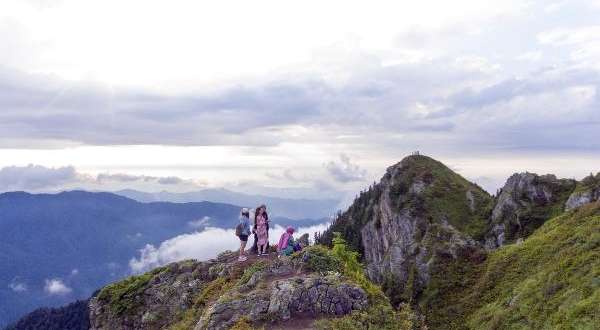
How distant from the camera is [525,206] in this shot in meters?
56.1

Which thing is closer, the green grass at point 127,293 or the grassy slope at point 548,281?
the grassy slope at point 548,281

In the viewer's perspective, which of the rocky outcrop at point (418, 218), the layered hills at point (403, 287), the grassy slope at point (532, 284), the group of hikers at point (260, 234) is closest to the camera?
the layered hills at point (403, 287)

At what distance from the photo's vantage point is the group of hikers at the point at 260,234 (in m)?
30.0

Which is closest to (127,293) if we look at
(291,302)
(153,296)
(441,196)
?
(153,296)

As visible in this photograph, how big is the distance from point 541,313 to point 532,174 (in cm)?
4330

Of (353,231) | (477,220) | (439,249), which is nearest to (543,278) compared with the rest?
(439,249)

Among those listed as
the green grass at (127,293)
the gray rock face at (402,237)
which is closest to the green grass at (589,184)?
the gray rock face at (402,237)

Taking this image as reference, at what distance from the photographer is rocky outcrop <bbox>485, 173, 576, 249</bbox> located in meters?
53.2

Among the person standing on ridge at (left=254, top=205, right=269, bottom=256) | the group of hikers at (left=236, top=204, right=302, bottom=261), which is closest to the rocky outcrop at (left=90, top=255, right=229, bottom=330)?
the group of hikers at (left=236, top=204, right=302, bottom=261)

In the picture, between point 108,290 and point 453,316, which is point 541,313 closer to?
point 453,316

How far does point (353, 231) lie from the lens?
426 feet

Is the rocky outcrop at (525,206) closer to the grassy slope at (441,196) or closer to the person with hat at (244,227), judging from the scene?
the grassy slope at (441,196)

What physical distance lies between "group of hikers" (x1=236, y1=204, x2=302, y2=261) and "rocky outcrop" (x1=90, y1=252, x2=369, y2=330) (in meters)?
1.19

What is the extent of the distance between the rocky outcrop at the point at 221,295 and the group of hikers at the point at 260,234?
1188 mm
